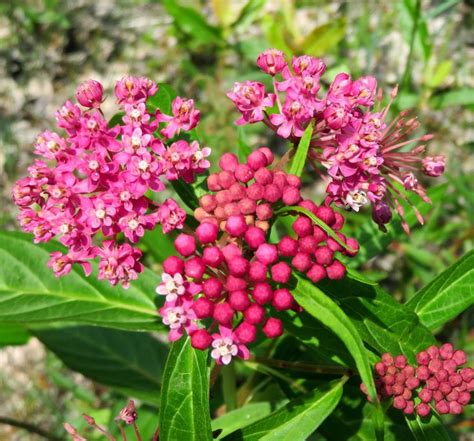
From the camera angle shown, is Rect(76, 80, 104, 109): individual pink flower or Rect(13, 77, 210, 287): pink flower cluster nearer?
Rect(13, 77, 210, 287): pink flower cluster

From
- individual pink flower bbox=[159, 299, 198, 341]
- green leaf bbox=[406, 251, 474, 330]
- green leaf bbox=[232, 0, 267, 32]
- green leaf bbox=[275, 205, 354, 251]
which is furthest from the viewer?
green leaf bbox=[232, 0, 267, 32]

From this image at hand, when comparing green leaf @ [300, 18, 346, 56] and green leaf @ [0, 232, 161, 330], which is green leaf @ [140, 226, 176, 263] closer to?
green leaf @ [0, 232, 161, 330]

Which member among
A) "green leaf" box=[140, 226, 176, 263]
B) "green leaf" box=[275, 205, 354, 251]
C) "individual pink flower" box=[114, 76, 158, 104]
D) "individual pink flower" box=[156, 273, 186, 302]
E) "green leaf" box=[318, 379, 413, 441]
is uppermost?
"individual pink flower" box=[114, 76, 158, 104]

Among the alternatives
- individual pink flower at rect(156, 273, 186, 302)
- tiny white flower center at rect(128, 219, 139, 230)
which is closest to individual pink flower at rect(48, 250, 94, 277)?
tiny white flower center at rect(128, 219, 139, 230)

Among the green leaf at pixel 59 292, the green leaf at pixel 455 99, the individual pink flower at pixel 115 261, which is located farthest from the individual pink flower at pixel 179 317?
the green leaf at pixel 455 99

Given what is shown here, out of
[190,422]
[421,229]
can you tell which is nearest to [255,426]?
[190,422]

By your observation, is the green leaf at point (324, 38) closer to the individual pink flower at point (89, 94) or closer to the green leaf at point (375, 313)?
the individual pink flower at point (89, 94)
